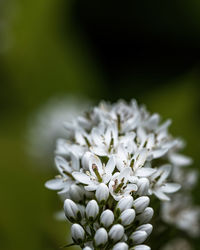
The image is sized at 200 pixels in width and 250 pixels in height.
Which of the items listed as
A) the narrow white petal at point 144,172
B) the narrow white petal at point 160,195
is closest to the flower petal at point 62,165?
the narrow white petal at point 144,172

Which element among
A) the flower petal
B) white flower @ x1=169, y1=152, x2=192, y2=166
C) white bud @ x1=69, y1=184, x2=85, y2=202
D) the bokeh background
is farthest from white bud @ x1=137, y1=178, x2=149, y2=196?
the bokeh background

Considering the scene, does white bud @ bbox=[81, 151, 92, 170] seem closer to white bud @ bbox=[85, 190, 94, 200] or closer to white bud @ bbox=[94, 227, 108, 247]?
white bud @ bbox=[85, 190, 94, 200]

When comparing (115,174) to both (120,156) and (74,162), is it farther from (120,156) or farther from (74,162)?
(74,162)

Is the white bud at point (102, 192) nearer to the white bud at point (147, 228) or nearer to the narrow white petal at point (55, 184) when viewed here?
the white bud at point (147, 228)

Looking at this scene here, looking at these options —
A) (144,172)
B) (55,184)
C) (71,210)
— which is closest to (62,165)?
(55,184)

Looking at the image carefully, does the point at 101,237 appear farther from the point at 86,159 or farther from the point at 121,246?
the point at 86,159

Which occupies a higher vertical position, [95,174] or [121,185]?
[95,174]

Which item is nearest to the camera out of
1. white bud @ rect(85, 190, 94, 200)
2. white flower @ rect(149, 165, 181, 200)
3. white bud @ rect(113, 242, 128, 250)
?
white bud @ rect(113, 242, 128, 250)
